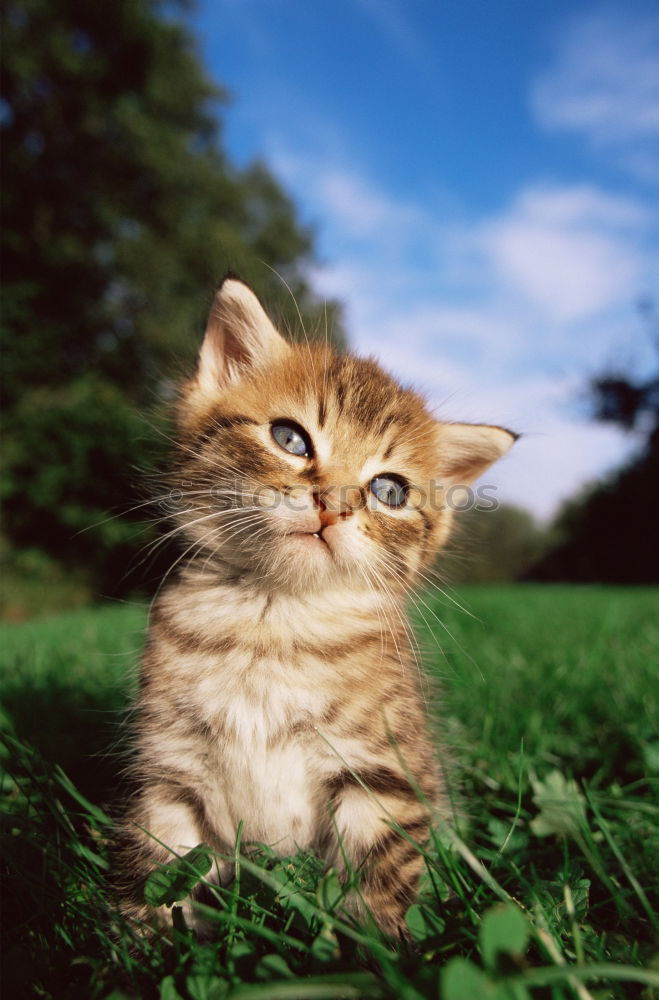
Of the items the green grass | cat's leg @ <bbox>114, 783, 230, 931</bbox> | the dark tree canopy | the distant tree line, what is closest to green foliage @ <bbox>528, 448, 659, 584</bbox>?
the distant tree line

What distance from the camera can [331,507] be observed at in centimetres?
127

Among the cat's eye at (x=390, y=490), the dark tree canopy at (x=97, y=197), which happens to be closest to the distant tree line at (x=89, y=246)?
the dark tree canopy at (x=97, y=197)

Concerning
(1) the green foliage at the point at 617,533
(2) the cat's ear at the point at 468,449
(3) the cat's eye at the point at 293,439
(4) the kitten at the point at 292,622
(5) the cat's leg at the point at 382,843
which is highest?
(1) the green foliage at the point at 617,533

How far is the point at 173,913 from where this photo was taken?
92 centimetres

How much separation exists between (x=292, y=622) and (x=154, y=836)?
468 mm

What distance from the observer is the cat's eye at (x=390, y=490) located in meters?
1.45

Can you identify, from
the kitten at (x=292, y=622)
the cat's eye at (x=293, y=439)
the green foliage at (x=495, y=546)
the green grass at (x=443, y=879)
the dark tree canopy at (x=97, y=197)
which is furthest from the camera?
the dark tree canopy at (x=97, y=197)

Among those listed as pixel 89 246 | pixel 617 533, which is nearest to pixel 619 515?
pixel 617 533

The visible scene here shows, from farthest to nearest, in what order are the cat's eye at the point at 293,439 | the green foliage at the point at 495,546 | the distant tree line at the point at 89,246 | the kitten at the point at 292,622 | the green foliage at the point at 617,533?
1. the green foliage at the point at 617,533
2. the distant tree line at the point at 89,246
3. the green foliage at the point at 495,546
4. the cat's eye at the point at 293,439
5. the kitten at the point at 292,622

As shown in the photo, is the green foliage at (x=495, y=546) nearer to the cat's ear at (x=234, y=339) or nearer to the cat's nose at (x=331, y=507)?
the cat's nose at (x=331, y=507)

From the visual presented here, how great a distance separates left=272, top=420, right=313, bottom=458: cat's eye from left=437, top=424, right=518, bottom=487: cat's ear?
42cm

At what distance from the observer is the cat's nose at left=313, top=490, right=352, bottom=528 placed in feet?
4.15

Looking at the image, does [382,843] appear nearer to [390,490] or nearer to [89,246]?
[390,490]

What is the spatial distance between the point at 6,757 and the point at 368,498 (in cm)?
123
